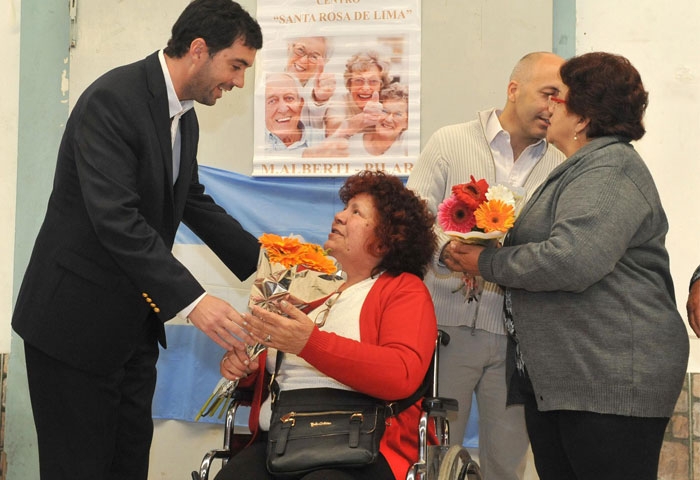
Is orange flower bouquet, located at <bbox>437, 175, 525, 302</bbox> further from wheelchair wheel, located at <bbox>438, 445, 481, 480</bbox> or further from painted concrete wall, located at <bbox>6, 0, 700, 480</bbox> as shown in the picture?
painted concrete wall, located at <bbox>6, 0, 700, 480</bbox>

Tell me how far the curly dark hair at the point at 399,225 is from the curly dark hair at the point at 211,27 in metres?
0.62

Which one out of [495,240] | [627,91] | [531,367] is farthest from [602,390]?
[627,91]

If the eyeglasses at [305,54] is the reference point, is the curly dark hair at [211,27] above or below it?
below

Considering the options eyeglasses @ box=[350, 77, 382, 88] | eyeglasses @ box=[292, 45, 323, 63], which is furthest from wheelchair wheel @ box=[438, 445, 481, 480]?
eyeglasses @ box=[292, 45, 323, 63]

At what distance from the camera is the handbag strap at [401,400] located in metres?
2.36

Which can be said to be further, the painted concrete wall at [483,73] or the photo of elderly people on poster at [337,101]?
the photo of elderly people on poster at [337,101]

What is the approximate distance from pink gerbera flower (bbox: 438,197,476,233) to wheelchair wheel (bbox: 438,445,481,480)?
0.66 m

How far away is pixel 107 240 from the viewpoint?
2.32 metres

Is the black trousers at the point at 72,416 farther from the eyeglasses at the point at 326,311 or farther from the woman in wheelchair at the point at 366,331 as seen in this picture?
the eyeglasses at the point at 326,311

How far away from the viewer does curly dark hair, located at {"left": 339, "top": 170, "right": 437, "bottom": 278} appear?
2.61 metres

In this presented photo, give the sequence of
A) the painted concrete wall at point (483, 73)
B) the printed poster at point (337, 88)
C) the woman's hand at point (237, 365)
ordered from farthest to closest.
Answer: the printed poster at point (337, 88) < the painted concrete wall at point (483, 73) < the woman's hand at point (237, 365)

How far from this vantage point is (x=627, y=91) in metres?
2.24

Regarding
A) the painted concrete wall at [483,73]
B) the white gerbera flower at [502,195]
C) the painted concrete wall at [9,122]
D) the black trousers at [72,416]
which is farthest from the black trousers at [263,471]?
the painted concrete wall at [9,122]

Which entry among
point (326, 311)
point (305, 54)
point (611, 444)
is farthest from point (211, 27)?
point (611, 444)
